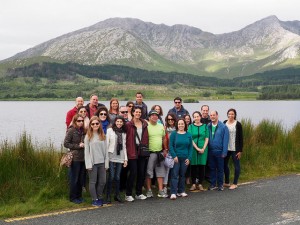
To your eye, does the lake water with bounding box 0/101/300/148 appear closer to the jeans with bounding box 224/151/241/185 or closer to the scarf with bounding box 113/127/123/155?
the scarf with bounding box 113/127/123/155

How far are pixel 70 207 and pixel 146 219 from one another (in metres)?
1.57

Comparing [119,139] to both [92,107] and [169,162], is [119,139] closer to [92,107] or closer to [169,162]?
[169,162]

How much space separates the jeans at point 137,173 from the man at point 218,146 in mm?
1637

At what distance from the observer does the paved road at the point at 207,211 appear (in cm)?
578

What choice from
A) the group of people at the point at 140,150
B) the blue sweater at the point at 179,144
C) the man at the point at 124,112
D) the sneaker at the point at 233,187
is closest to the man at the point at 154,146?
the group of people at the point at 140,150

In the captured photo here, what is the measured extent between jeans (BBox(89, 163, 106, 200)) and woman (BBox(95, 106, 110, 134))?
2.62 feet

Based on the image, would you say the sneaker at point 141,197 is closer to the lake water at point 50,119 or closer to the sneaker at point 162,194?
the sneaker at point 162,194

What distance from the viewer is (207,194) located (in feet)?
25.2

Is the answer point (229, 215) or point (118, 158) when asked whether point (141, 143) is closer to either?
point (118, 158)

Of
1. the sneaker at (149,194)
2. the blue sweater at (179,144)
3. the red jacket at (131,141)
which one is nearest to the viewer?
the red jacket at (131,141)

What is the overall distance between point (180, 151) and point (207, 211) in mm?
1577

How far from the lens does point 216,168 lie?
844 centimetres

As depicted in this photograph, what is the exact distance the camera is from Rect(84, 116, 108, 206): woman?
679 centimetres

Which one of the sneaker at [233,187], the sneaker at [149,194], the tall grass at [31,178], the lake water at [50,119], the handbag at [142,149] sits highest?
the handbag at [142,149]
